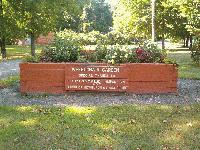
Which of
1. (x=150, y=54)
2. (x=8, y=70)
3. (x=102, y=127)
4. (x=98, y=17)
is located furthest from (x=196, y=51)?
(x=98, y=17)

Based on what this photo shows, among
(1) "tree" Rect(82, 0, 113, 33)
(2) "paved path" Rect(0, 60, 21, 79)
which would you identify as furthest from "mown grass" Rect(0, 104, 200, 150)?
(1) "tree" Rect(82, 0, 113, 33)

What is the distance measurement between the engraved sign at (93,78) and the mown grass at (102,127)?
6.30 ft

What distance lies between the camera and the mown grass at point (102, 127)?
311 inches

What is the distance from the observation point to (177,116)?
31.7 ft

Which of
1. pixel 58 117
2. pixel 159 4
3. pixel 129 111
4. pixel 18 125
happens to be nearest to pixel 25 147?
pixel 18 125

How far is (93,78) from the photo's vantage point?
12.4m

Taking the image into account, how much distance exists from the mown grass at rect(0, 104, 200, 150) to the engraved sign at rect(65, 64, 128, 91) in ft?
6.30

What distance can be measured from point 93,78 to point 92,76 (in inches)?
2.5

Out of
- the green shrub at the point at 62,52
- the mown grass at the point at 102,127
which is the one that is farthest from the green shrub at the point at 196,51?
the mown grass at the point at 102,127

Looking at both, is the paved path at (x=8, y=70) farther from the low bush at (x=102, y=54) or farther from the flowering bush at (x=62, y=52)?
the low bush at (x=102, y=54)

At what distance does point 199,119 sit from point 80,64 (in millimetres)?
4225

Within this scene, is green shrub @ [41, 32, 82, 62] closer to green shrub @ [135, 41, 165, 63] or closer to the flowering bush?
the flowering bush

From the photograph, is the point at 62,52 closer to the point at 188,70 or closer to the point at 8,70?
the point at 8,70

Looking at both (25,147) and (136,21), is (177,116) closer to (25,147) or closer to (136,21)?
(25,147)
